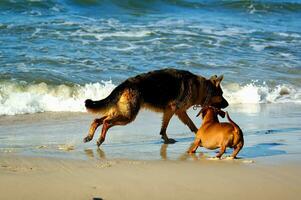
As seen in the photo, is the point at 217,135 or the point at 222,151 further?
the point at 217,135

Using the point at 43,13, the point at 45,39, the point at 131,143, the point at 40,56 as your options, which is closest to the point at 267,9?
the point at 43,13

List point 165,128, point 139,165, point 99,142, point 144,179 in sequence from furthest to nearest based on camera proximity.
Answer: point 165,128
point 99,142
point 139,165
point 144,179

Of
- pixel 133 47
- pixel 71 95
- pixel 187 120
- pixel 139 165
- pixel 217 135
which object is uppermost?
pixel 217 135

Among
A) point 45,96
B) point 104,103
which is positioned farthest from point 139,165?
point 45,96

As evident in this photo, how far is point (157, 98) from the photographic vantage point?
9.16 m

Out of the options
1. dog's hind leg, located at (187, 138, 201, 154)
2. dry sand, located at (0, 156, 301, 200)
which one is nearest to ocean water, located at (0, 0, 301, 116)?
dog's hind leg, located at (187, 138, 201, 154)

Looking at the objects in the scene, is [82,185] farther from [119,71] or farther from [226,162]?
[119,71]

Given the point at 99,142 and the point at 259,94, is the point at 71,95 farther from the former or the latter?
the point at 99,142

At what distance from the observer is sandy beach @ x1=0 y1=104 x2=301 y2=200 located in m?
5.71

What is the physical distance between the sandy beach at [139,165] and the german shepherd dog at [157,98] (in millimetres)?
306

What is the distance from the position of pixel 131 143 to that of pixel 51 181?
2.90 meters

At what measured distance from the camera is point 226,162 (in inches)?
Result: 284

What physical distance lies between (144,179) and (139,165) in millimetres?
747

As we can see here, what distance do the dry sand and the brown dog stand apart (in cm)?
21
